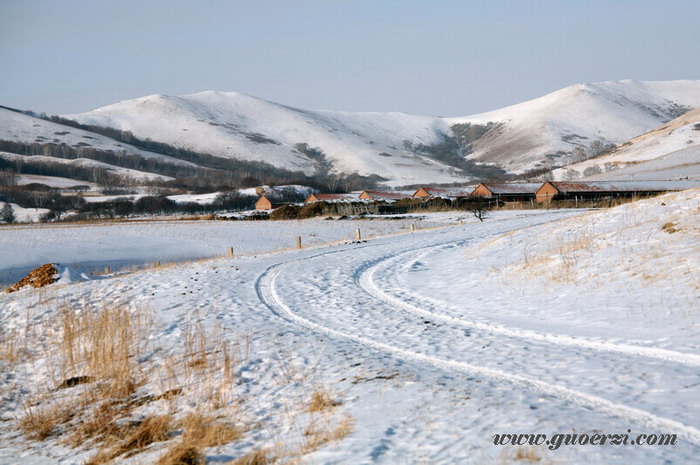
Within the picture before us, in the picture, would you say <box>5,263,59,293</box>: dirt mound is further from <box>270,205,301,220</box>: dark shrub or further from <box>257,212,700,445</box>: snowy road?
<box>270,205,301,220</box>: dark shrub

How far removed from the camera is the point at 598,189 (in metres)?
99.4

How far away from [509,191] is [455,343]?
9851cm

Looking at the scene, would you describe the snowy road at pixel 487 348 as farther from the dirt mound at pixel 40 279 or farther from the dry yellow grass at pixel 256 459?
the dirt mound at pixel 40 279

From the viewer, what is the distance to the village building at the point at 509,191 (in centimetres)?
10481

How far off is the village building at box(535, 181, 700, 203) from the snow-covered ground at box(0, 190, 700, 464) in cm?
7965

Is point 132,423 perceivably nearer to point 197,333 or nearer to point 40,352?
point 197,333

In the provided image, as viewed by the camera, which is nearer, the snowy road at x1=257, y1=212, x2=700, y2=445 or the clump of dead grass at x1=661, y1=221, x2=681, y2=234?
the snowy road at x1=257, y1=212, x2=700, y2=445

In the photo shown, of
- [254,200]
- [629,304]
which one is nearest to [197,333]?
[629,304]

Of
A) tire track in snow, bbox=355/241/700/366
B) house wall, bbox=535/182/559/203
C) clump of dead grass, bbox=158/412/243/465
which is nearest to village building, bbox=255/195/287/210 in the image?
house wall, bbox=535/182/559/203

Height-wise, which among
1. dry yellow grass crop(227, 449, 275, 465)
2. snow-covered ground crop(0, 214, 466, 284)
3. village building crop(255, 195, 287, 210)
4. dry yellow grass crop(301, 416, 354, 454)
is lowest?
snow-covered ground crop(0, 214, 466, 284)

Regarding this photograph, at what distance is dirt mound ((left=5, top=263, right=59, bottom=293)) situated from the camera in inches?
1099

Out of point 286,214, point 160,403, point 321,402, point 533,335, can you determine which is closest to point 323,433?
point 321,402

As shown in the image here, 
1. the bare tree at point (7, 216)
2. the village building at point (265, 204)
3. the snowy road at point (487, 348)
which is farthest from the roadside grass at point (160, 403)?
the village building at point (265, 204)

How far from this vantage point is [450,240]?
33688 mm
